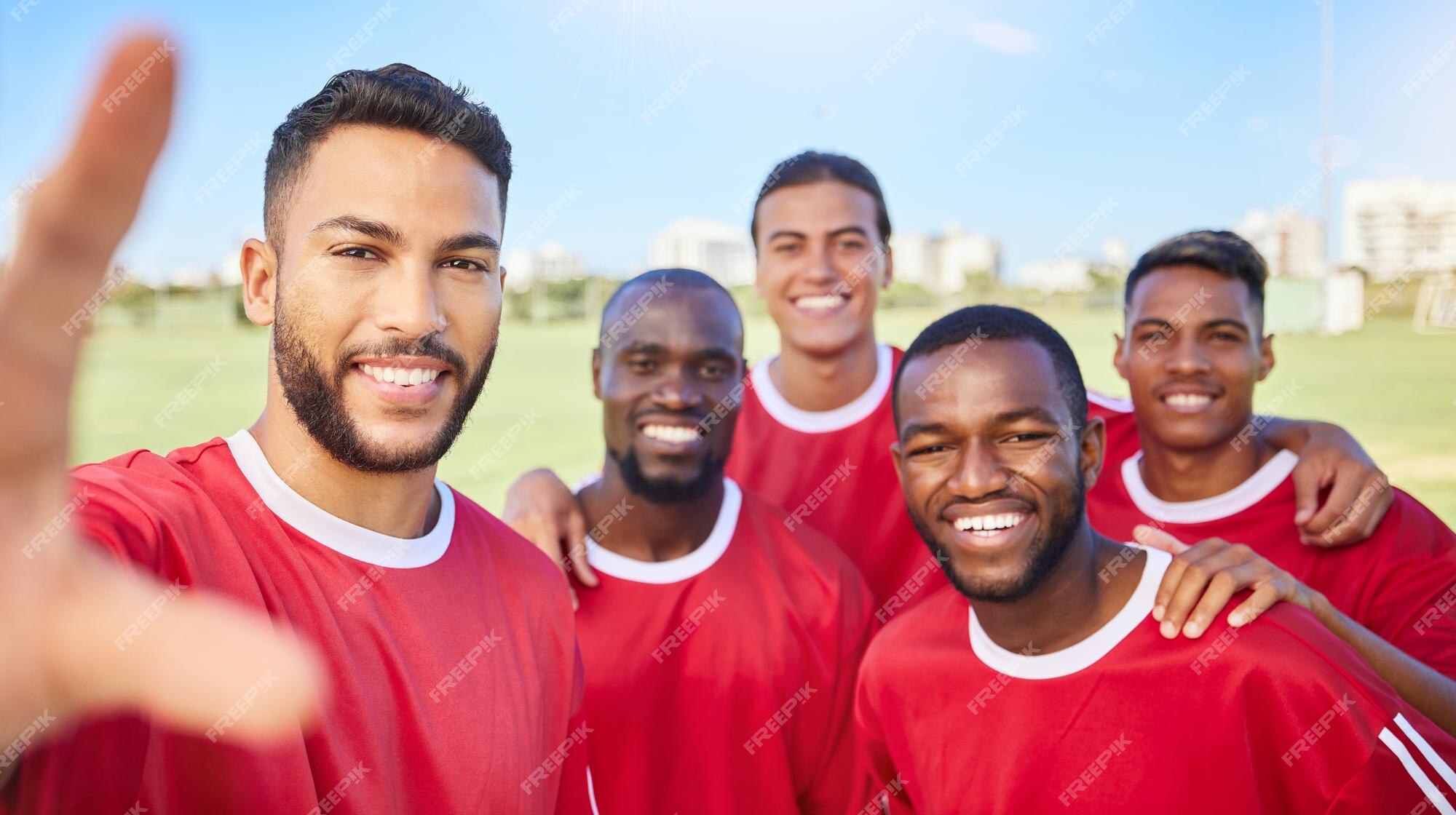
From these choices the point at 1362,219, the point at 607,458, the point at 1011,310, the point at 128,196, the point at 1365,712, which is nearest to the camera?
the point at 128,196

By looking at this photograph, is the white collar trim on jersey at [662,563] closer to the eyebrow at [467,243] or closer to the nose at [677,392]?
the nose at [677,392]

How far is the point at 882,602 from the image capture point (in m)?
4.02

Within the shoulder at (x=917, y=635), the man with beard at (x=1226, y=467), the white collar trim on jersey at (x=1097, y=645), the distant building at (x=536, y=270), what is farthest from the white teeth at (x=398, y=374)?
the distant building at (x=536, y=270)

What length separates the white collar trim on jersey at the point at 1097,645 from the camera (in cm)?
271

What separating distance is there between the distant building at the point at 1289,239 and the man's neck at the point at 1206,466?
59808 mm

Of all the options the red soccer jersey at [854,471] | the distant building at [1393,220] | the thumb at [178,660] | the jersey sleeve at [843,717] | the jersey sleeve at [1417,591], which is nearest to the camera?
the thumb at [178,660]

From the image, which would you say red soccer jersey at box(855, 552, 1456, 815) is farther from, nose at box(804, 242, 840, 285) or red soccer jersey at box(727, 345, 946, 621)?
nose at box(804, 242, 840, 285)

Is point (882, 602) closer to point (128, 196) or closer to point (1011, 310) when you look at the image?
point (1011, 310)

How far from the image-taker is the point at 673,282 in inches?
146

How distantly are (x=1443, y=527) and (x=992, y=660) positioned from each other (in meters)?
1.71

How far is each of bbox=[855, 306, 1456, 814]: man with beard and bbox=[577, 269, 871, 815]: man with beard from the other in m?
0.31

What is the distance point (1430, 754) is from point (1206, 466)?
1.50m

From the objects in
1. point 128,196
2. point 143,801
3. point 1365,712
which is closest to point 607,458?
point 143,801

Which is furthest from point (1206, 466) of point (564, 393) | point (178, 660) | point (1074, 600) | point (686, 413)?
point (564, 393)
